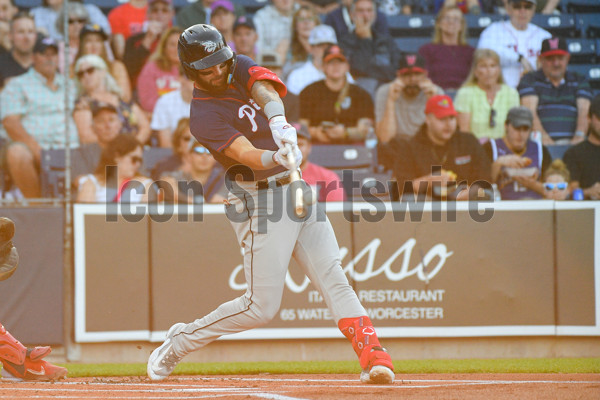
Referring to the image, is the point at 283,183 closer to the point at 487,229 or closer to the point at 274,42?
the point at 487,229

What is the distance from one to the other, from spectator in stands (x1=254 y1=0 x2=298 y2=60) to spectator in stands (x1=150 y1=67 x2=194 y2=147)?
1094mm

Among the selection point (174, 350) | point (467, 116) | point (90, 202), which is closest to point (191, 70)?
point (174, 350)

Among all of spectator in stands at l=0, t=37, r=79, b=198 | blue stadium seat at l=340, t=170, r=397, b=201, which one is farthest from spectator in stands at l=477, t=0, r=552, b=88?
spectator in stands at l=0, t=37, r=79, b=198

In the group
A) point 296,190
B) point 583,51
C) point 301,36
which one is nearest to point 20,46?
point 301,36

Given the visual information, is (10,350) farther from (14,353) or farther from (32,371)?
(32,371)

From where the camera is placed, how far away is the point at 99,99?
8.09 metres

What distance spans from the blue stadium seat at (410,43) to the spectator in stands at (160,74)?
2.44 m

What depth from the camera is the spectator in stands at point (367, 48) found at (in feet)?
28.1

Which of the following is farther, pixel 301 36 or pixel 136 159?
pixel 301 36

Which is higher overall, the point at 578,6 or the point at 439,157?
the point at 578,6

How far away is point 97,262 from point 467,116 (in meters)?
3.95

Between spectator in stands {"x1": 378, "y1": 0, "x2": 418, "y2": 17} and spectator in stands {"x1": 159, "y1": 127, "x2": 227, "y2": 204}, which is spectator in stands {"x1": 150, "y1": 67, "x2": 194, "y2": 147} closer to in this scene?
spectator in stands {"x1": 159, "y1": 127, "x2": 227, "y2": 204}

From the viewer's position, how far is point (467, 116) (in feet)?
26.4

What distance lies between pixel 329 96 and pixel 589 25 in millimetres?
3020
